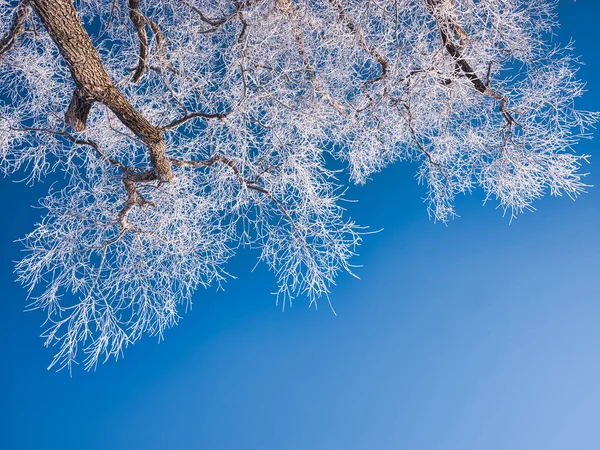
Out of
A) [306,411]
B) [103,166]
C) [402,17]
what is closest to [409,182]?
[402,17]

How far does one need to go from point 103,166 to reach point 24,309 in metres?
1.24

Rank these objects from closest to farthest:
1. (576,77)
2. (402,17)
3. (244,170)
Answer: (402,17) < (244,170) < (576,77)

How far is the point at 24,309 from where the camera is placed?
3.35 m

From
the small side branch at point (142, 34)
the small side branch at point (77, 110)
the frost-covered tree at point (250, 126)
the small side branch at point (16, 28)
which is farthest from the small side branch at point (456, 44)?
the small side branch at point (16, 28)

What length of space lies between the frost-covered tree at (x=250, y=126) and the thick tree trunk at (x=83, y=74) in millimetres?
301

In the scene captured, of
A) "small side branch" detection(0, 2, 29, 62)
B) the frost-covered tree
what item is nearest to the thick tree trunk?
the frost-covered tree

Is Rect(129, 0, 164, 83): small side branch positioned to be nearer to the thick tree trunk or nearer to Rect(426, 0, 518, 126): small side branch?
the thick tree trunk

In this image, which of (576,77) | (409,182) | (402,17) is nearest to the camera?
(402,17)

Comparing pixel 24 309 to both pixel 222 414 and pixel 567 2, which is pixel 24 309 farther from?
pixel 567 2

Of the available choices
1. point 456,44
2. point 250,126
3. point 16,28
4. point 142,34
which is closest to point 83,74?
point 142,34

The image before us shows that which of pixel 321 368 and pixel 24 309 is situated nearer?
pixel 24 309

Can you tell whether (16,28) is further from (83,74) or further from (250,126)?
(250,126)

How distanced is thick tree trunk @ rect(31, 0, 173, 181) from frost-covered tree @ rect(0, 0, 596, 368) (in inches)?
11.9

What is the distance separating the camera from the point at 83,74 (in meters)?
2.09
